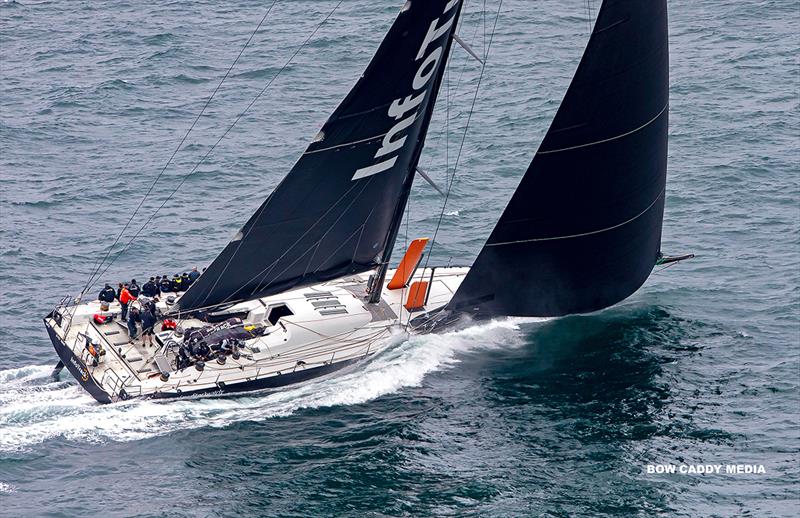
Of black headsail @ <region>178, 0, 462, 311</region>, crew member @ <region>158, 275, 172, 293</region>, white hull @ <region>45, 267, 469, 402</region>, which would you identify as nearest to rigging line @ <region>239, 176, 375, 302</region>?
black headsail @ <region>178, 0, 462, 311</region>

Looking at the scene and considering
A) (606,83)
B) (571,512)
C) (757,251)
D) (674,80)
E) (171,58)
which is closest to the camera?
(571,512)

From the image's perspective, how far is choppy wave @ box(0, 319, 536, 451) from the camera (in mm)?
45188

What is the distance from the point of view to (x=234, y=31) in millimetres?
84000

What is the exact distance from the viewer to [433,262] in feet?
192

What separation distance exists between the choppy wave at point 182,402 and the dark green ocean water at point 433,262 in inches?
4.0

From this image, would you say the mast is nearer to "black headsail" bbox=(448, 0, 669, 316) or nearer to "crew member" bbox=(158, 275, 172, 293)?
"black headsail" bbox=(448, 0, 669, 316)

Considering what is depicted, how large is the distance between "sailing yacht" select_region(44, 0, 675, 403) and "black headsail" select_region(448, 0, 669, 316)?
0.05 m

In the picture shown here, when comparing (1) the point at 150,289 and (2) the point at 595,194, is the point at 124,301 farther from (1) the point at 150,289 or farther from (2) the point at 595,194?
(2) the point at 595,194

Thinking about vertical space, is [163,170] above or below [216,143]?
below

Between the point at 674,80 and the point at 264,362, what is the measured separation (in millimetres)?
34655

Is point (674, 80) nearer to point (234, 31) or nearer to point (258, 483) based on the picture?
point (234, 31)

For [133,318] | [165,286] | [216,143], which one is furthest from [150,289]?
[216,143]

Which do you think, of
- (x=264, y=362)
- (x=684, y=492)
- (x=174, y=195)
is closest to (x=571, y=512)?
(x=684, y=492)

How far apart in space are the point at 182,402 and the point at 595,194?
16500mm
